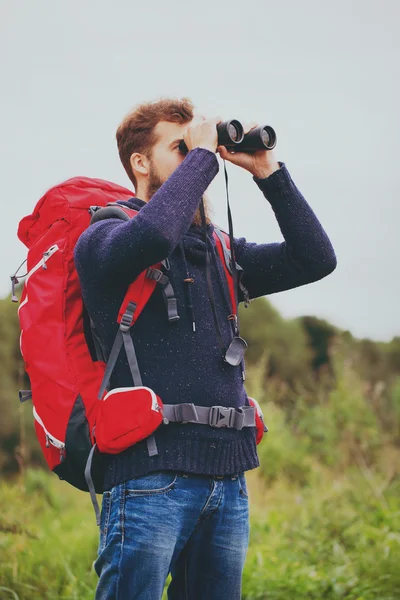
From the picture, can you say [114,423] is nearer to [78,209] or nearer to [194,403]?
[194,403]

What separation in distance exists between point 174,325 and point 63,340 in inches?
14.3

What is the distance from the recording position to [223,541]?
86.7 inches

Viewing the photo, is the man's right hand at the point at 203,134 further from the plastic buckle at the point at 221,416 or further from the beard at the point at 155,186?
the plastic buckle at the point at 221,416

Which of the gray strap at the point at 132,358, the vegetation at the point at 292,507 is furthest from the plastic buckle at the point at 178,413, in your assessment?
the vegetation at the point at 292,507

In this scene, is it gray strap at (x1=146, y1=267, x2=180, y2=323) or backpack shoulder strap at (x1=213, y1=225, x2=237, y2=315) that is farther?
backpack shoulder strap at (x1=213, y1=225, x2=237, y2=315)

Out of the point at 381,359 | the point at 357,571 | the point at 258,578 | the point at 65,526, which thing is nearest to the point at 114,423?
the point at 258,578

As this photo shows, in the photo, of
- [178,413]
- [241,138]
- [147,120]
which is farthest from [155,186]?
[178,413]

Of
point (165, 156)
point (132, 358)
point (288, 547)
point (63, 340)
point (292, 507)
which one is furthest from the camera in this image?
point (292, 507)

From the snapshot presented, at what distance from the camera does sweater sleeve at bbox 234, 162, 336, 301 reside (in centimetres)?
247

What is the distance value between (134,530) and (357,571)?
2468mm

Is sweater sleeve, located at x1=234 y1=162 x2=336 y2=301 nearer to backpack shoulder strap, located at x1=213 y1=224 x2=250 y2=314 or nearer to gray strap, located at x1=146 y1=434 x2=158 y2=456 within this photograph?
backpack shoulder strap, located at x1=213 y1=224 x2=250 y2=314

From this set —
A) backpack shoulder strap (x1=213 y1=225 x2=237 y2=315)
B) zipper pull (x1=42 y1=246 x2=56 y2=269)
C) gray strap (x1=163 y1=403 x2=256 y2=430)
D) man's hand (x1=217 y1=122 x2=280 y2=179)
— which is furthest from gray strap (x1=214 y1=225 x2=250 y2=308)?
zipper pull (x1=42 y1=246 x2=56 y2=269)

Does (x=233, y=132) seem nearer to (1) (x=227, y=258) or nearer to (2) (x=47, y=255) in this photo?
(1) (x=227, y=258)

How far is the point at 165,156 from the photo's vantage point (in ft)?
8.29
